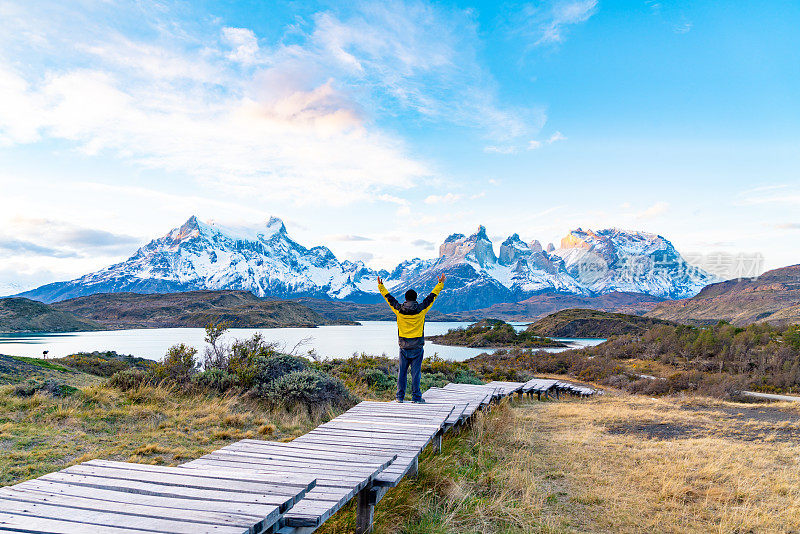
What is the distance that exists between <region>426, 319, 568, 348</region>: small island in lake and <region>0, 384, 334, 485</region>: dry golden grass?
176ft

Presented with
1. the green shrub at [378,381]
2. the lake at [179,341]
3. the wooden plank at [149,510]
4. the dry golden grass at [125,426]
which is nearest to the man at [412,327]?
the dry golden grass at [125,426]

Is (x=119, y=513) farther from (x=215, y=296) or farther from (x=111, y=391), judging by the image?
(x=215, y=296)

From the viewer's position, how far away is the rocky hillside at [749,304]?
103306mm

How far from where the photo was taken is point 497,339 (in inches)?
2564

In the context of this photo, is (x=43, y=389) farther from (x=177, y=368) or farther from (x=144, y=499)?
(x=144, y=499)

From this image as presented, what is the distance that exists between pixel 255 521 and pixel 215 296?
Answer: 170439 mm

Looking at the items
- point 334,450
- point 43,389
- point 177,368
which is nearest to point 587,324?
point 177,368

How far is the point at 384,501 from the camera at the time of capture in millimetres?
5199

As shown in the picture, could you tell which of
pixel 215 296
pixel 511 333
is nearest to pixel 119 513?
pixel 511 333

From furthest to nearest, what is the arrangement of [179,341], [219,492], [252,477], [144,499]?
1. [179,341]
2. [252,477]
3. [219,492]
4. [144,499]

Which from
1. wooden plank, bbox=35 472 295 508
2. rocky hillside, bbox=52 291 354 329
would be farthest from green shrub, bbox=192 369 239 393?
rocky hillside, bbox=52 291 354 329

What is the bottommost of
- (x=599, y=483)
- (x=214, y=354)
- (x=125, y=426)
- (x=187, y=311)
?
(x=599, y=483)

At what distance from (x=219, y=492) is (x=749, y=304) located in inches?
5681

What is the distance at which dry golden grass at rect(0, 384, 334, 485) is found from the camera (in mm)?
6398
